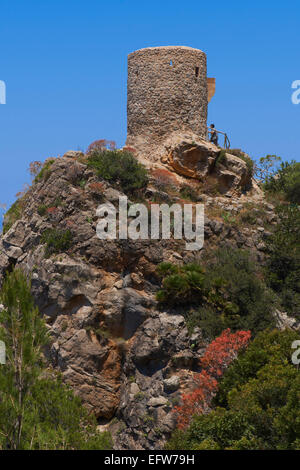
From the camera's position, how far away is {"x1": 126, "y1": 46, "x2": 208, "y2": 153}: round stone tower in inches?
1411

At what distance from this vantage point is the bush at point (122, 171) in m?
34.0

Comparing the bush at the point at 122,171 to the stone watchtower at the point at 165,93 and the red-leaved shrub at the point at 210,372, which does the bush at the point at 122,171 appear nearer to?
the stone watchtower at the point at 165,93

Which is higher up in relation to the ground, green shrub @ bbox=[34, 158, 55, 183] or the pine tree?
green shrub @ bbox=[34, 158, 55, 183]

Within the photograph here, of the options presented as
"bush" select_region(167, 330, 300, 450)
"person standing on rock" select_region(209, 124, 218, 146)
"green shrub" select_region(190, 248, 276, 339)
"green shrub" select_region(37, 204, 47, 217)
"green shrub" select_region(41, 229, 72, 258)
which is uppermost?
"person standing on rock" select_region(209, 124, 218, 146)

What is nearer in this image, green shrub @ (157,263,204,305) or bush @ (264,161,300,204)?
green shrub @ (157,263,204,305)

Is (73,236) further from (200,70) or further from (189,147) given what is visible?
(200,70)

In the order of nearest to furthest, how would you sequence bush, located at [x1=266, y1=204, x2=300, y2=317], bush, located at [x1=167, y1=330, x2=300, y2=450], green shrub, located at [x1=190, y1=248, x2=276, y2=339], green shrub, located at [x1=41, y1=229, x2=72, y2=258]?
bush, located at [x1=167, y1=330, x2=300, y2=450] → green shrub, located at [x1=190, y1=248, x2=276, y2=339] → bush, located at [x1=266, y1=204, x2=300, y2=317] → green shrub, located at [x1=41, y1=229, x2=72, y2=258]

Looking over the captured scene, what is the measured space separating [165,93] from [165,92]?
45 mm

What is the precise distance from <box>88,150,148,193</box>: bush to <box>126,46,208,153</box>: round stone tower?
7.00 feet

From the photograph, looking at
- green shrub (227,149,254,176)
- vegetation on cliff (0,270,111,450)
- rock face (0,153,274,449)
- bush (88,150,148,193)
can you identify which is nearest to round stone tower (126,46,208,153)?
bush (88,150,148,193)

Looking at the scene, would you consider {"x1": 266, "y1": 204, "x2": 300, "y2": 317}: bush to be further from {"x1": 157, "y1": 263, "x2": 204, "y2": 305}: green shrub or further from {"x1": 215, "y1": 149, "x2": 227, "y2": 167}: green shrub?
{"x1": 215, "y1": 149, "x2": 227, "y2": 167}: green shrub

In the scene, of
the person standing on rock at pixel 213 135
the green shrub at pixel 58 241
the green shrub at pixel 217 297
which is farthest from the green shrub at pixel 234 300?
the person standing on rock at pixel 213 135

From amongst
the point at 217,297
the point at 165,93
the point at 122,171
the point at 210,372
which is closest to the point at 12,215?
the point at 122,171

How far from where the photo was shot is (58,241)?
31.9 meters
